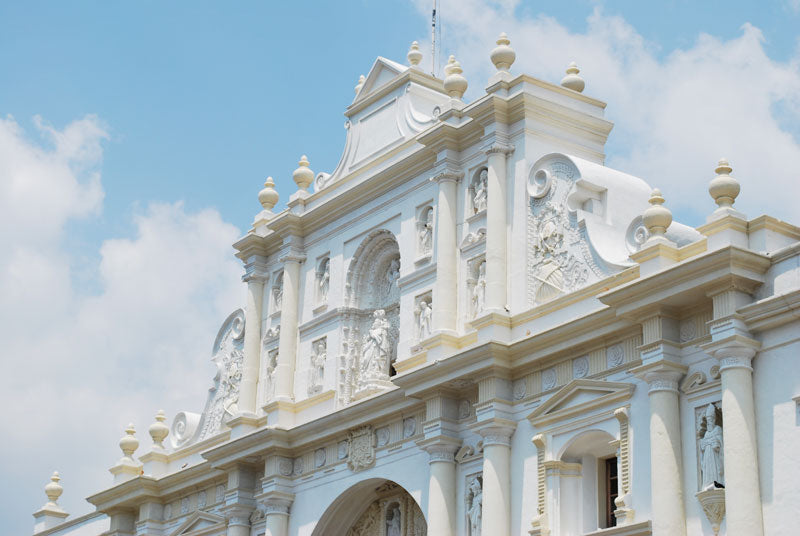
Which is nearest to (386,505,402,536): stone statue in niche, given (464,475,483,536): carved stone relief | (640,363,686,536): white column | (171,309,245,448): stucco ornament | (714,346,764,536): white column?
(464,475,483,536): carved stone relief

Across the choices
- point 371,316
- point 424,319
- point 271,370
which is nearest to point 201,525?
point 271,370

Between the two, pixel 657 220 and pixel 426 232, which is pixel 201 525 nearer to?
pixel 426 232

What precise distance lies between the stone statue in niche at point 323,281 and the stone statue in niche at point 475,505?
6.59 meters

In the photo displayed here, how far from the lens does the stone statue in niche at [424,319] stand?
79.9ft

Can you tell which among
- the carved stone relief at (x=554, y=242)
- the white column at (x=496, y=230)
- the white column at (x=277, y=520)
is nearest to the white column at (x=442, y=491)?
the white column at (x=496, y=230)

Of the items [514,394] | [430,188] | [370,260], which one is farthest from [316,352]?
[514,394]

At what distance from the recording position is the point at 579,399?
2072 cm

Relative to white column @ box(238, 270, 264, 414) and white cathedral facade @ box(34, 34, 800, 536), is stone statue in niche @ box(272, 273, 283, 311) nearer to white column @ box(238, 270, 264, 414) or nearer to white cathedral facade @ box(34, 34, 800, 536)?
white cathedral facade @ box(34, 34, 800, 536)

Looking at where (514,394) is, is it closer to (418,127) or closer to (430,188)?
(430,188)

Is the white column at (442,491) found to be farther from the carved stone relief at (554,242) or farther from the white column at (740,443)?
the white column at (740,443)

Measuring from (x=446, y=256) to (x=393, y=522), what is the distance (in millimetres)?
5042

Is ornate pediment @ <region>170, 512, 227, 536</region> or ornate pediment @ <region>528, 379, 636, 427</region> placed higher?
→ ornate pediment @ <region>170, 512, 227, 536</region>

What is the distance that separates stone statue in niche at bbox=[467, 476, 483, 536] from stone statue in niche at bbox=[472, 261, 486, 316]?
290 cm

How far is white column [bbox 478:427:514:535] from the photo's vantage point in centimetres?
2123
